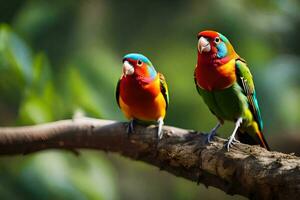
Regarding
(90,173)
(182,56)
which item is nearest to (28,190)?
(90,173)

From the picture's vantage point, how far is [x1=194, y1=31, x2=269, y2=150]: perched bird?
2.25 m

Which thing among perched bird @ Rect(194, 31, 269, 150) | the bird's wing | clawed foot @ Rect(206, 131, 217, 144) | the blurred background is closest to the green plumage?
perched bird @ Rect(194, 31, 269, 150)

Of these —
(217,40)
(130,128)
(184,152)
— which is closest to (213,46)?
(217,40)

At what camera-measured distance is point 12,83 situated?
149 inches

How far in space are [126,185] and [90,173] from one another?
1934 mm

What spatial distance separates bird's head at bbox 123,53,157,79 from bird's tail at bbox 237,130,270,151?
0.52 metres

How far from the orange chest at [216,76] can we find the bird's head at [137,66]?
23cm

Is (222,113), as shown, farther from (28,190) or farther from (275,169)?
(28,190)

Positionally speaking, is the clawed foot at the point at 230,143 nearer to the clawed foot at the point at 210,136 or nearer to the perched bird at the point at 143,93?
the clawed foot at the point at 210,136

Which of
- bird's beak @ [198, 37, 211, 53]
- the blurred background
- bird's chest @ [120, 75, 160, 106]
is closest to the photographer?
bird's beak @ [198, 37, 211, 53]

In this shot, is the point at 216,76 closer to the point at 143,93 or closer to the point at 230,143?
the point at 230,143

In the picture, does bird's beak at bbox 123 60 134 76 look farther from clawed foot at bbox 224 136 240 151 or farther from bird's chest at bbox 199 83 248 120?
clawed foot at bbox 224 136 240 151

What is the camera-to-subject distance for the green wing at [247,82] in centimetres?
245

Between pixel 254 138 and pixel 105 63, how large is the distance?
1.88 meters
